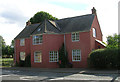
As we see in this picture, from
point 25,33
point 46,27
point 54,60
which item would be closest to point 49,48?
point 54,60

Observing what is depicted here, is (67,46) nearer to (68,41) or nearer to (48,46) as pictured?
(68,41)

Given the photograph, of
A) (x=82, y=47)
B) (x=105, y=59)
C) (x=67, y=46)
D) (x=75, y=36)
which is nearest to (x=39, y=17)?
(x=67, y=46)

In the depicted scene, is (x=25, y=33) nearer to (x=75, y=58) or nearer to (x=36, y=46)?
(x=36, y=46)

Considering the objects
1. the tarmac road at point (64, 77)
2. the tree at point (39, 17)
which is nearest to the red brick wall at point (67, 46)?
the tarmac road at point (64, 77)

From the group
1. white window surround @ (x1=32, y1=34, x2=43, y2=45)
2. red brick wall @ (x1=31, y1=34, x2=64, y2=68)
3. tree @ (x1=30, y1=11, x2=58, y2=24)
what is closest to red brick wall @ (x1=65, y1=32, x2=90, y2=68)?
red brick wall @ (x1=31, y1=34, x2=64, y2=68)

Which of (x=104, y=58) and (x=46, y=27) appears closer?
(x=104, y=58)

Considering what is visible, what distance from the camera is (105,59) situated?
1756 centimetres

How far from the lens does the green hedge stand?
1705cm

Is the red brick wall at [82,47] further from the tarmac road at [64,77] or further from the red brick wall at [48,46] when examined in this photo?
the tarmac road at [64,77]

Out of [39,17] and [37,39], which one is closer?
[37,39]

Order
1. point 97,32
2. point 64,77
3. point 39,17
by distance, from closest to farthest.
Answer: point 64,77 → point 97,32 → point 39,17

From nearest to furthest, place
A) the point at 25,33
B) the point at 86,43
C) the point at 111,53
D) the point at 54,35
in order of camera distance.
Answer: the point at 111,53 → the point at 86,43 → the point at 54,35 → the point at 25,33

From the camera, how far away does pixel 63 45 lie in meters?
23.6

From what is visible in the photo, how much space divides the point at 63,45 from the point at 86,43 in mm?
3821
